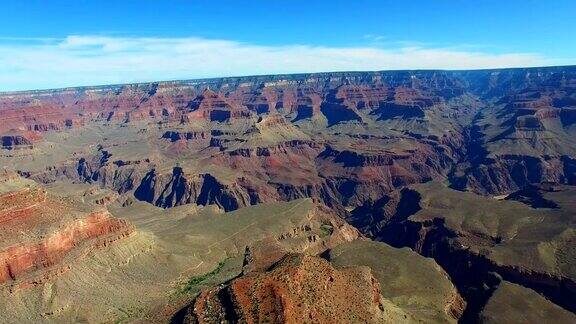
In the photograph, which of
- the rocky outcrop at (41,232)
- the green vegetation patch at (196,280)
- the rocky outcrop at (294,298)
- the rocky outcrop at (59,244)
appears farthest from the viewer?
the green vegetation patch at (196,280)

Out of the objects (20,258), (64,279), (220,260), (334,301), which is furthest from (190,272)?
(334,301)

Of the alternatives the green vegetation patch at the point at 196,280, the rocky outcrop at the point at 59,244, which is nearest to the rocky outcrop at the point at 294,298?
the green vegetation patch at the point at 196,280

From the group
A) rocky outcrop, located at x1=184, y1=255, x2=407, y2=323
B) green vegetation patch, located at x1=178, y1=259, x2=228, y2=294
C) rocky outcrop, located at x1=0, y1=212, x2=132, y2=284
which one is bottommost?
green vegetation patch, located at x1=178, y1=259, x2=228, y2=294

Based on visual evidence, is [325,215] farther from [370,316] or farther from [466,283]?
[370,316]

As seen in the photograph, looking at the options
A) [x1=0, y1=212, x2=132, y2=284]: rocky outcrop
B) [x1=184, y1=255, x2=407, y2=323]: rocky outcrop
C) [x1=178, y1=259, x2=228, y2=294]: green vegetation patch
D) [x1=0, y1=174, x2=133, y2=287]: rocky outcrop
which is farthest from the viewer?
[x1=178, y1=259, x2=228, y2=294]: green vegetation patch

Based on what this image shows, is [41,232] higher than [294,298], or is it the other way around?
[294,298]

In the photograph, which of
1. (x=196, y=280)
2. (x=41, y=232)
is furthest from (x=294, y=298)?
(x=41, y=232)

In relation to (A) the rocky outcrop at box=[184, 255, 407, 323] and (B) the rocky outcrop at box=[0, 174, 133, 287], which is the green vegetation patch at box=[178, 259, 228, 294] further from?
(A) the rocky outcrop at box=[184, 255, 407, 323]

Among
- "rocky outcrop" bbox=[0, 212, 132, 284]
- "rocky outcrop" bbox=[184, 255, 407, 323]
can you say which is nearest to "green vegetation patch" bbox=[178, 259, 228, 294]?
"rocky outcrop" bbox=[0, 212, 132, 284]

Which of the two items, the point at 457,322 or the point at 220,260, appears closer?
the point at 457,322

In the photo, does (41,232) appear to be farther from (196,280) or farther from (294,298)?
(294,298)

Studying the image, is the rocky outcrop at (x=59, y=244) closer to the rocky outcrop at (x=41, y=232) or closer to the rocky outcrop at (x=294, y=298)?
the rocky outcrop at (x=41, y=232)
